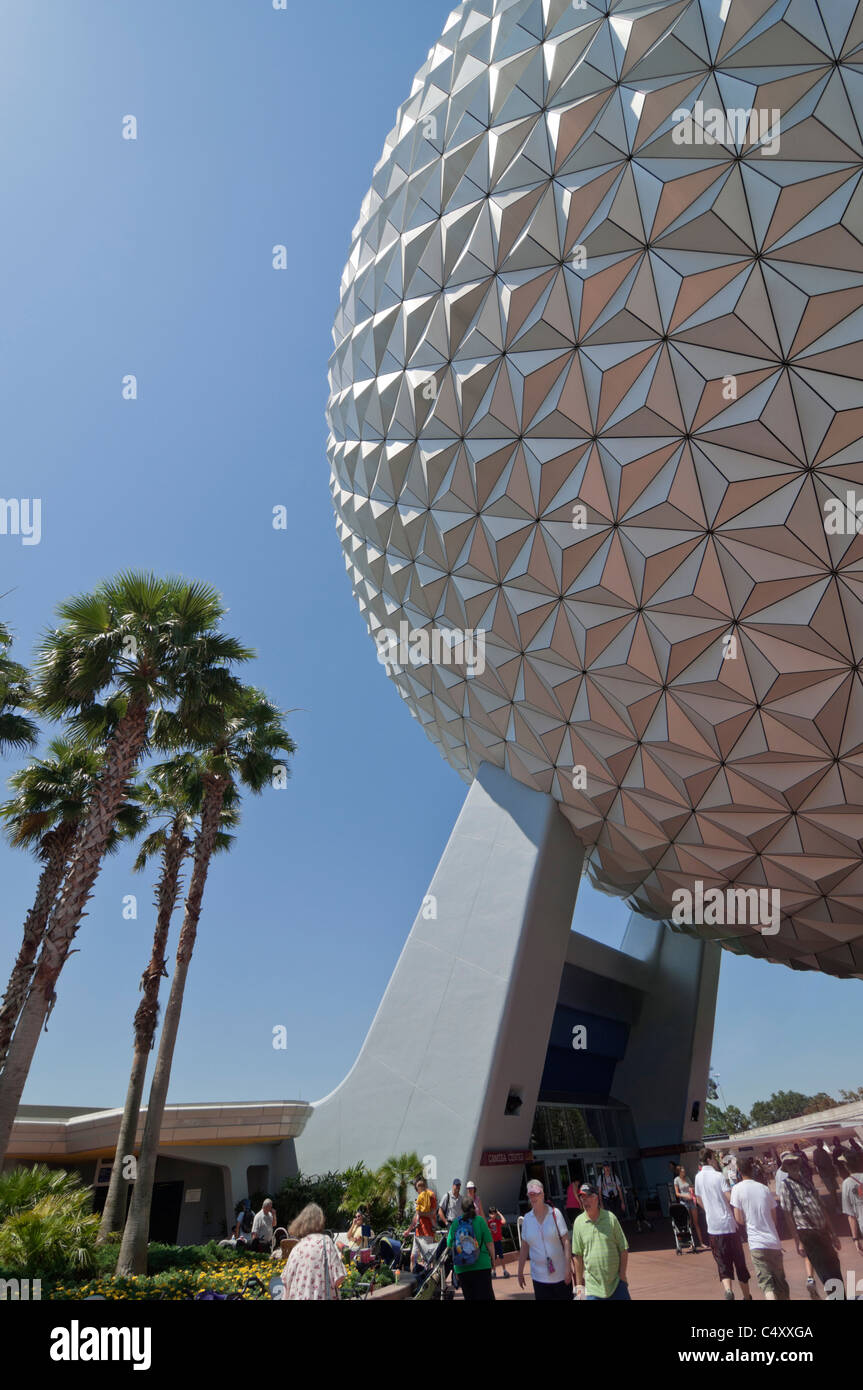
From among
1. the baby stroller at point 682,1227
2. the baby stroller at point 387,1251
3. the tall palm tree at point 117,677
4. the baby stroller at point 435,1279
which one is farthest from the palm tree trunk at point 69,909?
the baby stroller at point 682,1227

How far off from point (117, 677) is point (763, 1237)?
41.4 feet

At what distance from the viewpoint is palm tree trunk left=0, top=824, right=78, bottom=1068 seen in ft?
43.6

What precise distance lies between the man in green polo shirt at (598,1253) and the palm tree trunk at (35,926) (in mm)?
10891

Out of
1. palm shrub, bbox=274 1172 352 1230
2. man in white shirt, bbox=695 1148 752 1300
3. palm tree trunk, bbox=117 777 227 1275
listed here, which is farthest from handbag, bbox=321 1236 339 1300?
palm shrub, bbox=274 1172 352 1230

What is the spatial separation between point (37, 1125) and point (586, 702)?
17.1 meters

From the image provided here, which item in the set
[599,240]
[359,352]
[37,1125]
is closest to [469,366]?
[599,240]

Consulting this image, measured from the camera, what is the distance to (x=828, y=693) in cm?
1305

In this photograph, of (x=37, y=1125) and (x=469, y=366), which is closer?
(x=469, y=366)

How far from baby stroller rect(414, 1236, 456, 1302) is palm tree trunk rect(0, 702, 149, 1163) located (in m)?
6.06

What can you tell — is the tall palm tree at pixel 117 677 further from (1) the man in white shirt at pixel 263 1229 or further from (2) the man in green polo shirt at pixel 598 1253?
(2) the man in green polo shirt at pixel 598 1253

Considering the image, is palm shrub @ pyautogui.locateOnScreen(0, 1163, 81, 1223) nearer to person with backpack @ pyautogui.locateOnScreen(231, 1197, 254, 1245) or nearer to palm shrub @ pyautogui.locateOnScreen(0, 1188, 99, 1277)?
palm shrub @ pyautogui.locateOnScreen(0, 1188, 99, 1277)
